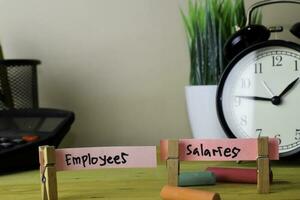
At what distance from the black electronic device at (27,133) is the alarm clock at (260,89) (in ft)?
0.88

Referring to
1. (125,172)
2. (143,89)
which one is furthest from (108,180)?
(143,89)

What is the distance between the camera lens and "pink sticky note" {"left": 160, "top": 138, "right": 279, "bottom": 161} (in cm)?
55

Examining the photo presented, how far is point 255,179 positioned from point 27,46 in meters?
0.59

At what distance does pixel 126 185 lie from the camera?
60cm

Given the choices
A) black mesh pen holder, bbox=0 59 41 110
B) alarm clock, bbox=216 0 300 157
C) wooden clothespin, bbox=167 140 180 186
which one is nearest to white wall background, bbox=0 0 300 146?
black mesh pen holder, bbox=0 59 41 110

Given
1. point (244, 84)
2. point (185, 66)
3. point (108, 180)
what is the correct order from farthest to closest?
1. point (185, 66)
2. point (244, 84)
3. point (108, 180)

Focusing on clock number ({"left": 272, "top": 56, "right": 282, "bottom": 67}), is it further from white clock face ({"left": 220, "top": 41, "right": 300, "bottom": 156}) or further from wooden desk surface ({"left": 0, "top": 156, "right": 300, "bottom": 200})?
wooden desk surface ({"left": 0, "top": 156, "right": 300, "bottom": 200})

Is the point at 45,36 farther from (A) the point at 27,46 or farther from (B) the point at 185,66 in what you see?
(B) the point at 185,66

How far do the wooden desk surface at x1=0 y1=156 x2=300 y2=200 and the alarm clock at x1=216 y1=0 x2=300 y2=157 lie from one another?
0.06 metres

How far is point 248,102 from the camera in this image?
0.74 m

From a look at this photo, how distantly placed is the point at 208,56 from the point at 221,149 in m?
0.29

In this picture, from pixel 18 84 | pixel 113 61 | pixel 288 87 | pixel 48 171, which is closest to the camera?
pixel 48 171

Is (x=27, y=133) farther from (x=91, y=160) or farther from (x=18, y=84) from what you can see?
(x=91, y=160)

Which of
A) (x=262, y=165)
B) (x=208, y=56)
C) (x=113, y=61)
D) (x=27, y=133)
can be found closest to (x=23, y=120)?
(x=27, y=133)
